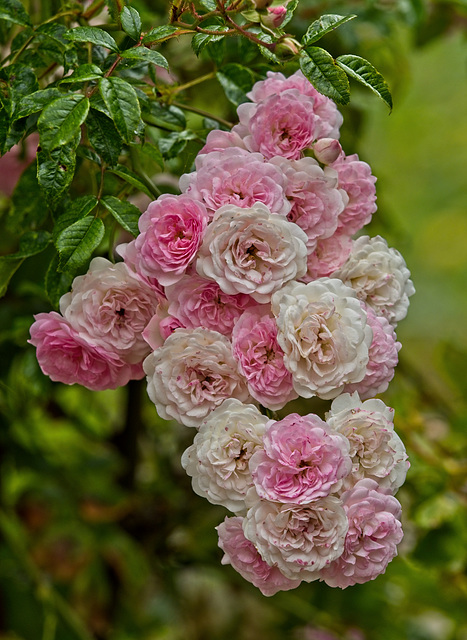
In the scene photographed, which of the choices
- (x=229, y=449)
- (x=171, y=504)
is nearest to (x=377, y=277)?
(x=229, y=449)

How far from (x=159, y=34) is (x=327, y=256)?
0.50 ft

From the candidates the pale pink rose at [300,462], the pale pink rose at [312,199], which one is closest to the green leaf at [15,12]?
the pale pink rose at [312,199]

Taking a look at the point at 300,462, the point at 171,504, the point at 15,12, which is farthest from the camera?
the point at 171,504

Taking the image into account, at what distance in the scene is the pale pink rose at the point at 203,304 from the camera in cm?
40

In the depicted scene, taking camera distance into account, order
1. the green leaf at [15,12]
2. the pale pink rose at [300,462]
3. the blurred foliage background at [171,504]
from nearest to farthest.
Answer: the pale pink rose at [300,462] < the green leaf at [15,12] < the blurred foliage background at [171,504]

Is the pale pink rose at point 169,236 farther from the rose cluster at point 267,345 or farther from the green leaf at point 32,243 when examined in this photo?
the green leaf at point 32,243

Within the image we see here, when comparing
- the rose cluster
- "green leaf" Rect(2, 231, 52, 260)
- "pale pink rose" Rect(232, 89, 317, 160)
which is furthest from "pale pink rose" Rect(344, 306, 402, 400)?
"green leaf" Rect(2, 231, 52, 260)

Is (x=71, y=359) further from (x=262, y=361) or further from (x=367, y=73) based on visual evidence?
(x=367, y=73)

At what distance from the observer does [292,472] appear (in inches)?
14.7

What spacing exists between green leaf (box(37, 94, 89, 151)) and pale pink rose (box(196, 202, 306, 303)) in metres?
0.09

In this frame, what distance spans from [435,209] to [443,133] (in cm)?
17

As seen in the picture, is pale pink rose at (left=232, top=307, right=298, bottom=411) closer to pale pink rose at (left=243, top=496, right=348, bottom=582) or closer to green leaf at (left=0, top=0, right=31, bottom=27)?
pale pink rose at (left=243, top=496, right=348, bottom=582)

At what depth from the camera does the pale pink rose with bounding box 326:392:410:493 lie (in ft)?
1.27

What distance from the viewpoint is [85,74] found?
0.40 metres
